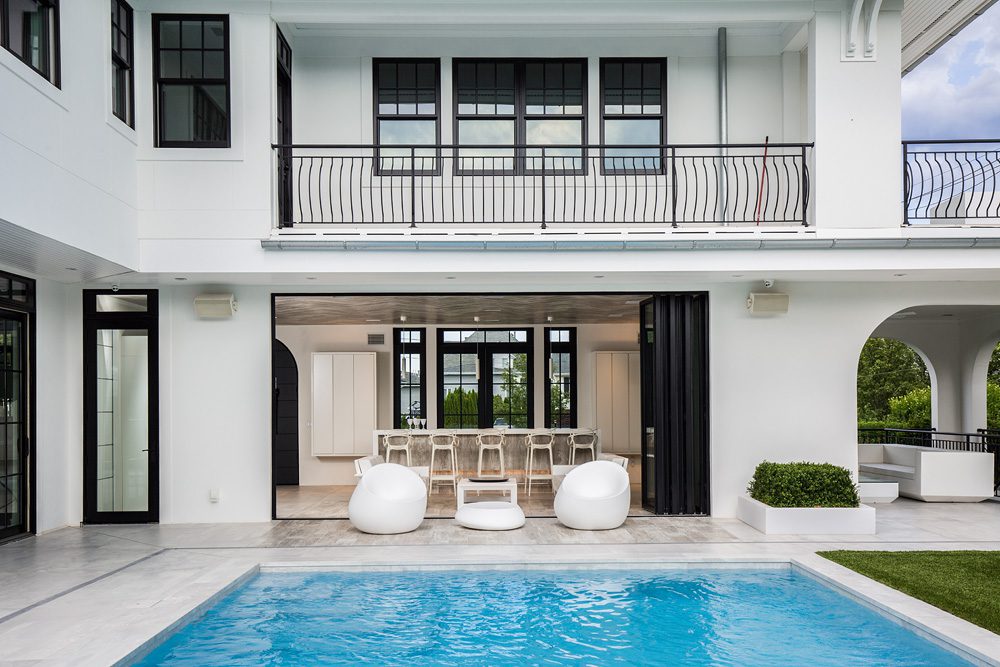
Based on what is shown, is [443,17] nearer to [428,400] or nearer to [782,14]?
[782,14]

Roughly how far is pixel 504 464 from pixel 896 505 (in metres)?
5.73

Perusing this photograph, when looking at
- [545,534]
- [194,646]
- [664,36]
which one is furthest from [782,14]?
[194,646]

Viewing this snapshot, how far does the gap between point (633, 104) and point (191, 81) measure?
A: 5022 mm

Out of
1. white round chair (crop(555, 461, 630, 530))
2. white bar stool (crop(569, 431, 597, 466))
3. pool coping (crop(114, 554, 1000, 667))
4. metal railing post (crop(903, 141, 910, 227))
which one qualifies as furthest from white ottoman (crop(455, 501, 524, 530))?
metal railing post (crop(903, 141, 910, 227))

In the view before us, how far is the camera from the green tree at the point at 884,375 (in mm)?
30203

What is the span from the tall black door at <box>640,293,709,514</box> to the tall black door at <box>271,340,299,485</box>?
619cm

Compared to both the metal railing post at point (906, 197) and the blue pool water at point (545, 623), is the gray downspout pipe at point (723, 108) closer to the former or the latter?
the metal railing post at point (906, 197)

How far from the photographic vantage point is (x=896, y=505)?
34.0 ft

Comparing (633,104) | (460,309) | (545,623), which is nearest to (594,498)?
(545,623)

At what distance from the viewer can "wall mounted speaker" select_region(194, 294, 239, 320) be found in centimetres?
Result: 905

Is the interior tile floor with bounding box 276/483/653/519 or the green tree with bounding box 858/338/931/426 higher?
the green tree with bounding box 858/338/931/426

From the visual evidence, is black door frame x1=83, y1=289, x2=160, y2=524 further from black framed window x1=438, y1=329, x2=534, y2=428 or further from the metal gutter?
black framed window x1=438, y1=329, x2=534, y2=428

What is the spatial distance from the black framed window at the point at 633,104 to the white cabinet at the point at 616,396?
5.57m

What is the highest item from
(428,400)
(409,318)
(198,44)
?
(198,44)
